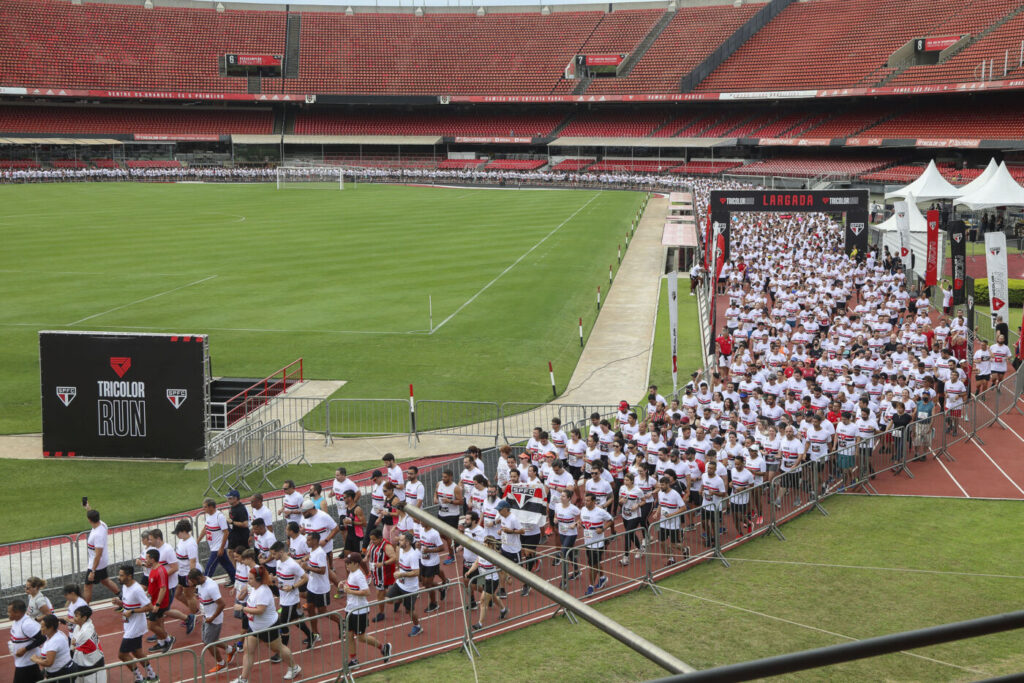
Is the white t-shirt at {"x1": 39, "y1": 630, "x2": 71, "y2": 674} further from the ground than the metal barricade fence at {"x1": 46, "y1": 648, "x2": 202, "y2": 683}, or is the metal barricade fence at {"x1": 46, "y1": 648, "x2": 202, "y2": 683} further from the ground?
the white t-shirt at {"x1": 39, "y1": 630, "x2": 71, "y2": 674}

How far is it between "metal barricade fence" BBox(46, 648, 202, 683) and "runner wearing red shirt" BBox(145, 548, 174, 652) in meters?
0.40

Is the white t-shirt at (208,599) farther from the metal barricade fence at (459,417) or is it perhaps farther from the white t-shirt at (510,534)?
the metal barricade fence at (459,417)

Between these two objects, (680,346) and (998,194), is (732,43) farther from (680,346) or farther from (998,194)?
(680,346)

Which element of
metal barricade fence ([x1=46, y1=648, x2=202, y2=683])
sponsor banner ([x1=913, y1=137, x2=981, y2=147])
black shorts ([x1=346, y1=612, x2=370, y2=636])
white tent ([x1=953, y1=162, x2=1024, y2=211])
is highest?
sponsor banner ([x1=913, y1=137, x2=981, y2=147])

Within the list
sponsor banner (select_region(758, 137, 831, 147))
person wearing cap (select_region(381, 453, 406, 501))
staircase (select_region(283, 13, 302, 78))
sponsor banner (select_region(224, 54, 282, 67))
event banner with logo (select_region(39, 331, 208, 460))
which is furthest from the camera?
staircase (select_region(283, 13, 302, 78))

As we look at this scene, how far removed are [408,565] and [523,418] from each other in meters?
10.1

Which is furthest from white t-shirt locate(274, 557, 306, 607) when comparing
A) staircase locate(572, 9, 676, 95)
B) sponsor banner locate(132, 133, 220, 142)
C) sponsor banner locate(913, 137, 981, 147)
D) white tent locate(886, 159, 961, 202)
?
sponsor banner locate(132, 133, 220, 142)

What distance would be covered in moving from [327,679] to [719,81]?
8549 centimetres

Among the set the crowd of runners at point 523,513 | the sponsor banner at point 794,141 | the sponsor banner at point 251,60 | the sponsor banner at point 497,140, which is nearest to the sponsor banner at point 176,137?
the sponsor banner at point 251,60

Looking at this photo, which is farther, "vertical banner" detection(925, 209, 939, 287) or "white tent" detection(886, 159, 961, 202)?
"white tent" detection(886, 159, 961, 202)

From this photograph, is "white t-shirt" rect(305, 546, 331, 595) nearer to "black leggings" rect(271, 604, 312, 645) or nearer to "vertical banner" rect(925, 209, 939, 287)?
"black leggings" rect(271, 604, 312, 645)

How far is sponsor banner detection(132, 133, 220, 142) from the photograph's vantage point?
92912 mm

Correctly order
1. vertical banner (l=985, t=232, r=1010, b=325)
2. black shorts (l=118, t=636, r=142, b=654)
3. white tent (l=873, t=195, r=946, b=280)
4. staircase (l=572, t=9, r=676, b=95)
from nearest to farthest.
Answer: black shorts (l=118, t=636, r=142, b=654)
vertical banner (l=985, t=232, r=1010, b=325)
white tent (l=873, t=195, r=946, b=280)
staircase (l=572, t=9, r=676, b=95)

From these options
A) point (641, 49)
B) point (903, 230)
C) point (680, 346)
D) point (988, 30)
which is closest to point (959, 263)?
point (903, 230)
